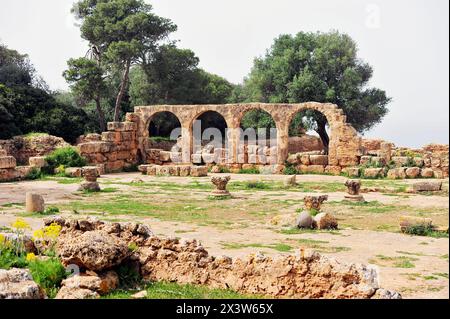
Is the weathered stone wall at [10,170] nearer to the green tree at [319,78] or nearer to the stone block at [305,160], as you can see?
the stone block at [305,160]

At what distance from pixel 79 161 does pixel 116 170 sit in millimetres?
3133

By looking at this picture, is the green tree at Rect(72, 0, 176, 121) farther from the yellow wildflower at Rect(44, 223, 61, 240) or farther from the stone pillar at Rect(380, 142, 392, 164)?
the yellow wildflower at Rect(44, 223, 61, 240)

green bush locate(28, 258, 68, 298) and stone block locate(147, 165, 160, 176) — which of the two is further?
stone block locate(147, 165, 160, 176)

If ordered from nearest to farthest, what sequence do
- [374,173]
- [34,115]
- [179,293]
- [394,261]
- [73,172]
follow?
[179,293]
[394,261]
[73,172]
[374,173]
[34,115]

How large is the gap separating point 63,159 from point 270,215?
13293 millimetres

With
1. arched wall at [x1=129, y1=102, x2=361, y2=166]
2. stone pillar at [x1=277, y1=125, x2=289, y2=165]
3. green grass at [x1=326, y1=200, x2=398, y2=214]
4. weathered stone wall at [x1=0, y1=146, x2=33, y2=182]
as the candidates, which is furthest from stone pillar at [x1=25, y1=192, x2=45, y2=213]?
stone pillar at [x1=277, y1=125, x2=289, y2=165]

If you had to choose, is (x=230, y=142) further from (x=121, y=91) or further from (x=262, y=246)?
(x=262, y=246)

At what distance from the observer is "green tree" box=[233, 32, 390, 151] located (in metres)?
37.2

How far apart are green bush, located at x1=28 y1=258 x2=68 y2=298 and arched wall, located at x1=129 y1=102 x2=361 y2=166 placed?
2151 cm

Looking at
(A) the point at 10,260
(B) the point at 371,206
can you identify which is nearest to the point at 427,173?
(B) the point at 371,206

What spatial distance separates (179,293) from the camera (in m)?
7.42

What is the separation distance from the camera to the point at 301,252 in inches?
289
